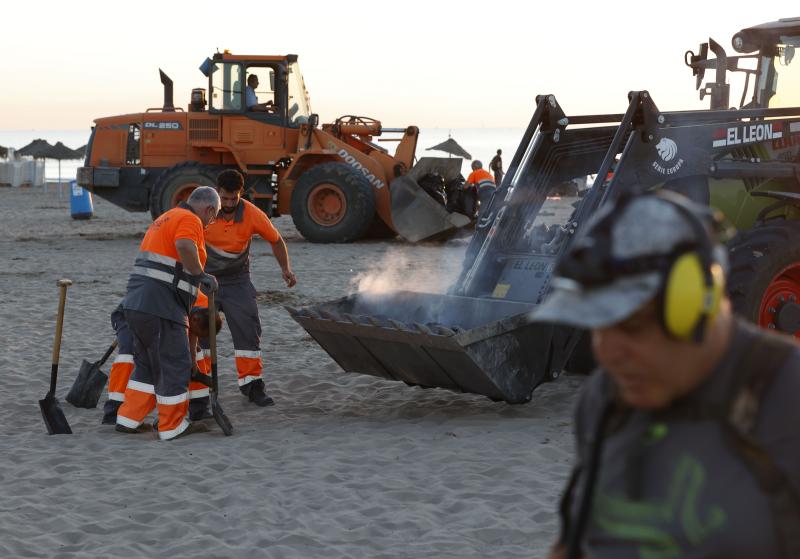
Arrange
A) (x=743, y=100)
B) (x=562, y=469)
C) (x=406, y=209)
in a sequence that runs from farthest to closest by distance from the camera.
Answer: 1. (x=406, y=209)
2. (x=743, y=100)
3. (x=562, y=469)

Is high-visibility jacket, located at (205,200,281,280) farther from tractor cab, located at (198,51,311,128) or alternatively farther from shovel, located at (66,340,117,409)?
tractor cab, located at (198,51,311,128)

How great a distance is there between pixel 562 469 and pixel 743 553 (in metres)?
4.66

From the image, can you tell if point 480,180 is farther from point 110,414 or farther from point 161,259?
point 161,259

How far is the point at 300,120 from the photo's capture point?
20734 millimetres

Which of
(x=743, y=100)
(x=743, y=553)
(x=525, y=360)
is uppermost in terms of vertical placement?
(x=743, y=100)

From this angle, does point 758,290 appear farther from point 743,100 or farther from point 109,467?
point 109,467

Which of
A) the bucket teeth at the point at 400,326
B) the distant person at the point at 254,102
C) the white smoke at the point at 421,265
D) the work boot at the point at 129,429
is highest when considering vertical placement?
the distant person at the point at 254,102

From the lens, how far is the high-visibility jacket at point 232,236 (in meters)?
Result: 8.02

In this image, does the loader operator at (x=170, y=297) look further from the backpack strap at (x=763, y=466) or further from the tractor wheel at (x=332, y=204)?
the tractor wheel at (x=332, y=204)

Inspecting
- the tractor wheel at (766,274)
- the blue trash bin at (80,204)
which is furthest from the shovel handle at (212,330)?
the blue trash bin at (80,204)

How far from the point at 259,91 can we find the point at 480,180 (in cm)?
442

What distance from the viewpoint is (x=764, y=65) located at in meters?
9.59

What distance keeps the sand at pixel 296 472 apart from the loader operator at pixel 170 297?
323 millimetres

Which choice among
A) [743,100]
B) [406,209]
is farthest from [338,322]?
[406,209]
